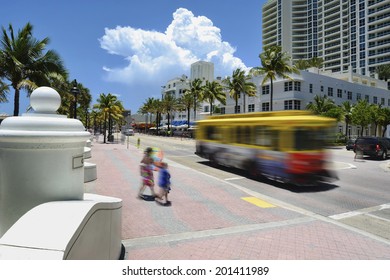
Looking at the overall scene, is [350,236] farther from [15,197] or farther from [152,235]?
[15,197]

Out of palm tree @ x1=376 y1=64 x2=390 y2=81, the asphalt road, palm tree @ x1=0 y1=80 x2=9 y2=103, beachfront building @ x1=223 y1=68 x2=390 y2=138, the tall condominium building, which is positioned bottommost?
the asphalt road

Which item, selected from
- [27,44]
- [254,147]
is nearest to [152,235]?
[254,147]

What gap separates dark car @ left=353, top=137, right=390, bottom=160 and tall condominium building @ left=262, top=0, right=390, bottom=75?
233ft

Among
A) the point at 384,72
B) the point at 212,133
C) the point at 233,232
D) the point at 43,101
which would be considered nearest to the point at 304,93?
the point at 212,133

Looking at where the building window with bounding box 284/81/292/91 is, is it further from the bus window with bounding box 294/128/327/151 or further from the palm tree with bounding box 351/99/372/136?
the bus window with bounding box 294/128/327/151

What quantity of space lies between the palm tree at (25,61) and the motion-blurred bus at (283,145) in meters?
11.2

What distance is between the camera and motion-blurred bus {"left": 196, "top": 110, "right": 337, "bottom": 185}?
10.9 meters

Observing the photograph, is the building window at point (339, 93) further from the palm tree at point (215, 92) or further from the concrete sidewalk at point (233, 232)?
the concrete sidewalk at point (233, 232)

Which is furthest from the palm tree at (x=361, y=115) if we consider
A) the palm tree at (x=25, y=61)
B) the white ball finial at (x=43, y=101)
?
the white ball finial at (x=43, y=101)

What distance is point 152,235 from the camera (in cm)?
612

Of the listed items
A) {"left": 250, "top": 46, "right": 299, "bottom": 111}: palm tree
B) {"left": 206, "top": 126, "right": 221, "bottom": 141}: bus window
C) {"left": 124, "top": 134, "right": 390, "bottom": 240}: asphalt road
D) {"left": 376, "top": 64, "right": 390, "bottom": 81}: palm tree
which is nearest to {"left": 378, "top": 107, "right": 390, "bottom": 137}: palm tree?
{"left": 250, "top": 46, "right": 299, "bottom": 111}: palm tree

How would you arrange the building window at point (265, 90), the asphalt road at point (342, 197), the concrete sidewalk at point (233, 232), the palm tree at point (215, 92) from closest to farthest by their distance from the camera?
the concrete sidewalk at point (233, 232) < the asphalt road at point (342, 197) < the building window at point (265, 90) < the palm tree at point (215, 92)

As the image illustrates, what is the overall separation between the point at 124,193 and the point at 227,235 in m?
4.93

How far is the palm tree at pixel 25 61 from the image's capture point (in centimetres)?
1548
